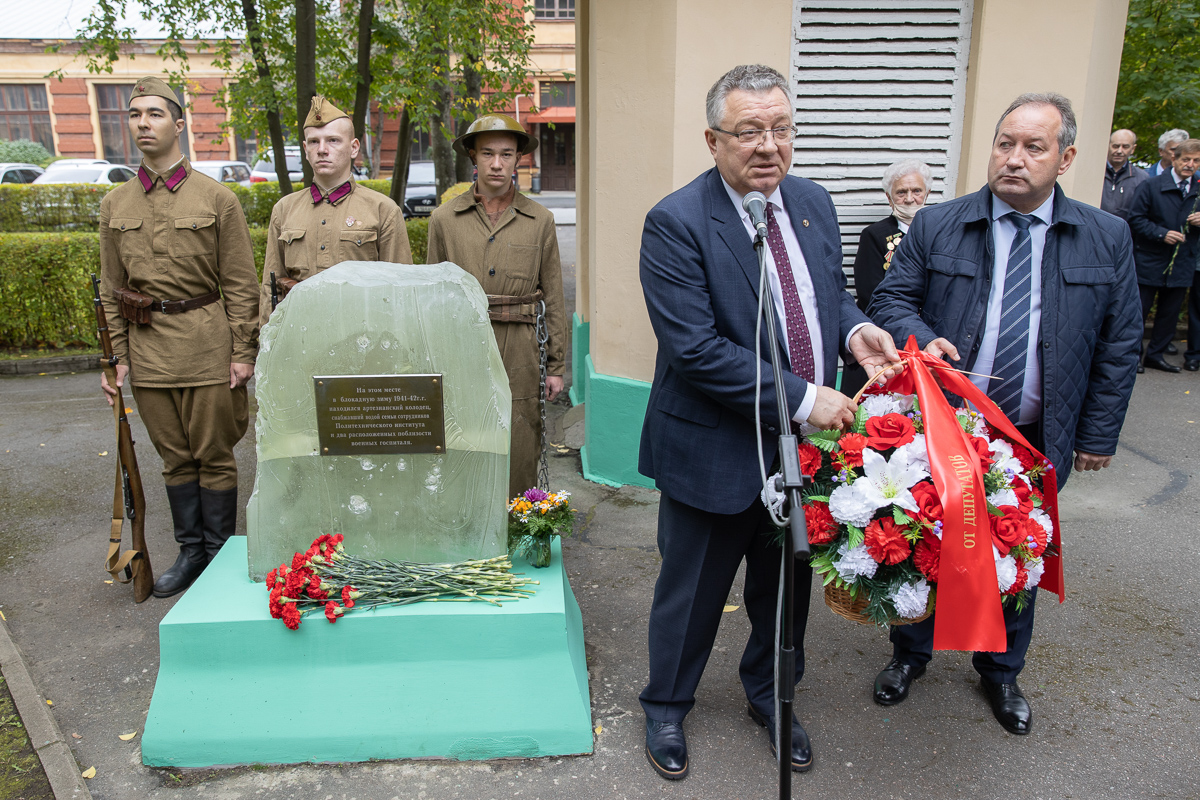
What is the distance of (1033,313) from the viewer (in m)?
2.78

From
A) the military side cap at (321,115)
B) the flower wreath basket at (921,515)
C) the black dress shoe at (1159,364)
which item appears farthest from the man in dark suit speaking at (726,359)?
the black dress shoe at (1159,364)

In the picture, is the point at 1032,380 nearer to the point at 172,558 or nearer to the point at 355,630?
the point at 355,630

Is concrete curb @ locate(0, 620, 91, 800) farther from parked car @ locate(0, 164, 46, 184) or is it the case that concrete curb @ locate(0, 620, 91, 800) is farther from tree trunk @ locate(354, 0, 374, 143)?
parked car @ locate(0, 164, 46, 184)

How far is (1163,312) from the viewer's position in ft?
26.7

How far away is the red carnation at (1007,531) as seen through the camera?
237cm

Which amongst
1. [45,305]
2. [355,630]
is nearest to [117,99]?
[45,305]

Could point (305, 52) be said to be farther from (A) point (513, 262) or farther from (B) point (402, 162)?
(A) point (513, 262)

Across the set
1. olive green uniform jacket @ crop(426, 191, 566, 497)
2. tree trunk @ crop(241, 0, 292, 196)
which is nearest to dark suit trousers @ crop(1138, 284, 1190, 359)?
olive green uniform jacket @ crop(426, 191, 566, 497)

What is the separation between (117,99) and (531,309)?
36.1m

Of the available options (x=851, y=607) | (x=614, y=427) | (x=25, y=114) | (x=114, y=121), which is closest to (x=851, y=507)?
(x=851, y=607)

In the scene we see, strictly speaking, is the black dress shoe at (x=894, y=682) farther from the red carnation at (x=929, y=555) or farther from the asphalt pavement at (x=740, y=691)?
the red carnation at (x=929, y=555)

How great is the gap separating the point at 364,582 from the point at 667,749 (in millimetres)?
1217

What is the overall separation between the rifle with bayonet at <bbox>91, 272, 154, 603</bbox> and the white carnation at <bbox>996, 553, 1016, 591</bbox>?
3.69 m

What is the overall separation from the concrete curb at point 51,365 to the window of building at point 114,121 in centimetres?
2744
